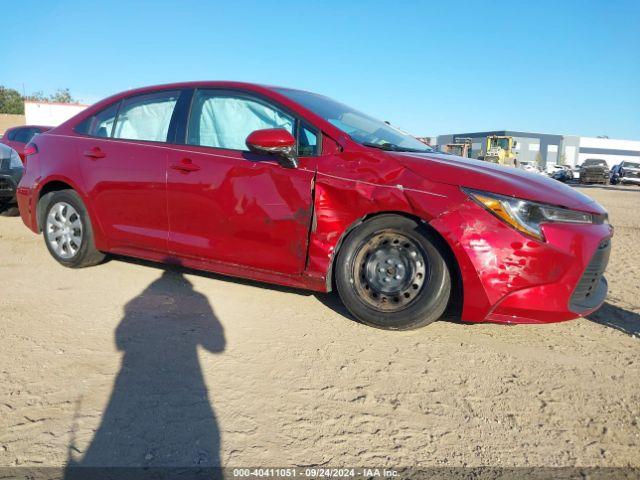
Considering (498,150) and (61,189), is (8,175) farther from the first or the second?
(498,150)

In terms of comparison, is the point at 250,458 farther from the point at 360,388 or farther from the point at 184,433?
the point at 360,388

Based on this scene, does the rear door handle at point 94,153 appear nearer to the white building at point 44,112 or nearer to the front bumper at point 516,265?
the front bumper at point 516,265

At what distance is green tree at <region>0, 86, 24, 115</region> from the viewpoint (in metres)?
71.2

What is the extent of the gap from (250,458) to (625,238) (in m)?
7.15

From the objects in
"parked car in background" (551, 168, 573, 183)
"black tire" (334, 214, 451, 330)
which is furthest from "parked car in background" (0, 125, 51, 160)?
"parked car in background" (551, 168, 573, 183)

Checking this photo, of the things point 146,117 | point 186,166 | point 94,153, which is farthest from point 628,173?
point 94,153

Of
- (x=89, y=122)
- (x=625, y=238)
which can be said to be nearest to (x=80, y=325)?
(x=89, y=122)

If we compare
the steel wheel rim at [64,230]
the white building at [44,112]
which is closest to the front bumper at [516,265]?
the steel wheel rim at [64,230]

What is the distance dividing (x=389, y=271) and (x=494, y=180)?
87 cm

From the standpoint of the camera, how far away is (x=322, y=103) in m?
3.99

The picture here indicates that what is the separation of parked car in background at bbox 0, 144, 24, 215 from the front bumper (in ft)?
21.3

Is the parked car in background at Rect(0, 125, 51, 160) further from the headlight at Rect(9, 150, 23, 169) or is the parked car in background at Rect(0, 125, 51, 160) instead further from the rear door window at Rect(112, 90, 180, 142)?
the rear door window at Rect(112, 90, 180, 142)

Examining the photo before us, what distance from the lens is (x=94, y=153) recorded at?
14.0 ft

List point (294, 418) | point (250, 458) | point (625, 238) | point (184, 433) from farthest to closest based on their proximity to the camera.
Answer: point (625, 238)
point (294, 418)
point (184, 433)
point (250, 458)
